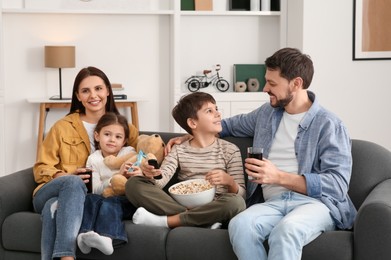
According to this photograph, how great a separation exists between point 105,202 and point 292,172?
87 centimetres

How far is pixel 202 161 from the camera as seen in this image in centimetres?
394

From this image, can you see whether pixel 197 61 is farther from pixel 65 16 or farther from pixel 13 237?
pixel 13 237

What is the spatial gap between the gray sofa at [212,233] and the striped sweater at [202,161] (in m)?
0.14

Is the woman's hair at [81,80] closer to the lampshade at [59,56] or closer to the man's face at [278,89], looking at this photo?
the man's face at [278,89]

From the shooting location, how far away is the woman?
11.8ft

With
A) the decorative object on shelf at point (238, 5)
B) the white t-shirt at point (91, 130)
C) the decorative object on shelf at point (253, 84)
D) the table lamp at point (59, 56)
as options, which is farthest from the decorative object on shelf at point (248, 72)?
the white t-shirt at point (91, 130)

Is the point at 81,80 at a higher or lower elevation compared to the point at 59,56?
lower

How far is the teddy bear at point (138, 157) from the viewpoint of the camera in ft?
12.7

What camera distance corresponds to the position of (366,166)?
3.77 metres

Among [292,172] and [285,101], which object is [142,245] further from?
[285,101]

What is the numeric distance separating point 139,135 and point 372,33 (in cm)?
294

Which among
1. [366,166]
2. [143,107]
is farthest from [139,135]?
[143,107]

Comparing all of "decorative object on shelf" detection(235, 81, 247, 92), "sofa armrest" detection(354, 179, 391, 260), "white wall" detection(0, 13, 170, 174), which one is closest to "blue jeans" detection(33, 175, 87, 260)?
"sofa armrest" detection(354, 179, 391, 260)

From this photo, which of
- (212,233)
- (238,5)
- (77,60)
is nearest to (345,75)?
(238,5)
